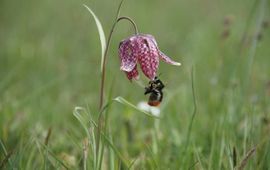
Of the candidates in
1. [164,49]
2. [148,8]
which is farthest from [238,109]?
[148,8]

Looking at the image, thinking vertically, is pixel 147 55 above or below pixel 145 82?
above

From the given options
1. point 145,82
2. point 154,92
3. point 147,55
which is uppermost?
point 147,55

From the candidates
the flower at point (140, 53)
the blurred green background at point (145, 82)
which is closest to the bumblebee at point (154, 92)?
the flower at point (140, 53)

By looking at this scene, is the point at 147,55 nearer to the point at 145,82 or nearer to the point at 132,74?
the point at 132,74

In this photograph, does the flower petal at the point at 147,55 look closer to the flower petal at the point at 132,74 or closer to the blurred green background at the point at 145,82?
the flower petal at the point at 132,74

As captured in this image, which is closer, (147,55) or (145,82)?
(147,55)

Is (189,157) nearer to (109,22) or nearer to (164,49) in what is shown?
(164,49)

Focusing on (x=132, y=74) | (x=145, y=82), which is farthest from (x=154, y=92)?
(x=145, y=82)
